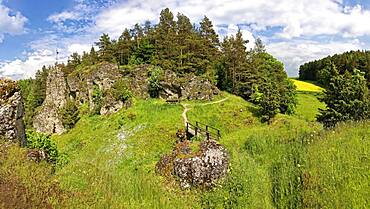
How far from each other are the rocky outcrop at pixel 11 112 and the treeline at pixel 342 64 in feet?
203

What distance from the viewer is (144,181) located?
11977 mm

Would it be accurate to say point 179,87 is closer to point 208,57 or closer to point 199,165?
point 208,57

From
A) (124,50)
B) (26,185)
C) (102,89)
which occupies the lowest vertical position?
(102,89)

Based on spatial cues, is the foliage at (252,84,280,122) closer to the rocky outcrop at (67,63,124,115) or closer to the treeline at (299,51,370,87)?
the rocky outcrop at (67,63,124,115)

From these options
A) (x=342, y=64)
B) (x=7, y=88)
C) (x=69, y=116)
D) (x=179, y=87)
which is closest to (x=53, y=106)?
(x=69, y=116)

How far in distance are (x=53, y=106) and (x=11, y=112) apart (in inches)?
1972

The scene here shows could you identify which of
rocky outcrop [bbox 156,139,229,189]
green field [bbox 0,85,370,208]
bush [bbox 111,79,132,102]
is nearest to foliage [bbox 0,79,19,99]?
green field [bbox 0,85,370,208]

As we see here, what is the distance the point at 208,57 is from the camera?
5559 centimetres

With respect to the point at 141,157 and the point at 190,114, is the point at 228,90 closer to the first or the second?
the point at 190,114

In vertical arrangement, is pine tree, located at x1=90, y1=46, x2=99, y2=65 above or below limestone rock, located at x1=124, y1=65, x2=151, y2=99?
above

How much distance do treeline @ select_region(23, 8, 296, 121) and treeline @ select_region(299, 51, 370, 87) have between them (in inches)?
809

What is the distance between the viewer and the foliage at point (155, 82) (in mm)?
49156

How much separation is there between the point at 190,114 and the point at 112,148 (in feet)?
33.2

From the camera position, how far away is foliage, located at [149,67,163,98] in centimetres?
4916
